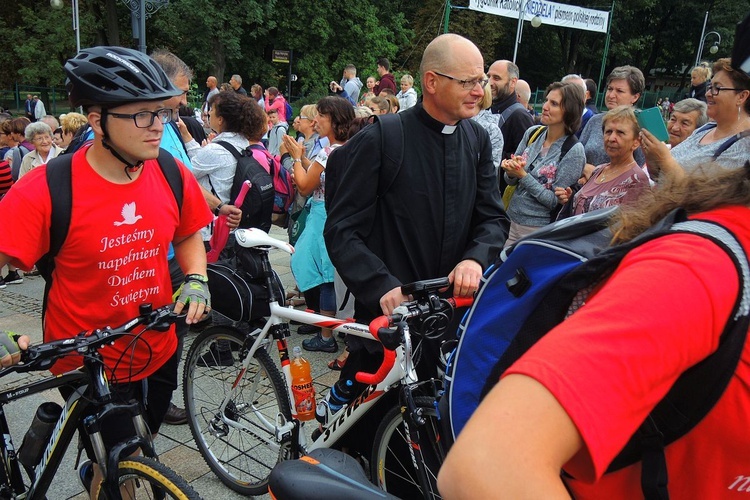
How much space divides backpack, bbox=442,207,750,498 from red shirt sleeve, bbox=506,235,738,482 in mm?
39

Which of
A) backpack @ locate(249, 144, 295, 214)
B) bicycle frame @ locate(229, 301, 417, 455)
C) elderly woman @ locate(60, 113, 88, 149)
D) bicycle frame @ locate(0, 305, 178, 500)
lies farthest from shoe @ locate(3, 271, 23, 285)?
bicycle frame @ locate(0, 305, 178, 500)

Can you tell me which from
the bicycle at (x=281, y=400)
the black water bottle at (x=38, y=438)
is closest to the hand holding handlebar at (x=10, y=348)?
the black water bottle at (x=38, y=438)

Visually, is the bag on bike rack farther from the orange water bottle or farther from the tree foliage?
the tree foliage

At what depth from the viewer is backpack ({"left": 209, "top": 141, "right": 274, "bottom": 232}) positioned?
14.2 feet

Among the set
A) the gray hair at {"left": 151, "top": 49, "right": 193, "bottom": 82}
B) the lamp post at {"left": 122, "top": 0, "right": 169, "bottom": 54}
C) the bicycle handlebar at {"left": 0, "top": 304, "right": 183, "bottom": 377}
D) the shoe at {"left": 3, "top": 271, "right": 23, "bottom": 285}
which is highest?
the lamp post at {"left": 122, "top": 0, "right": 169, "bottom": 54}

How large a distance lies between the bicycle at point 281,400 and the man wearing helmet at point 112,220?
58 cm

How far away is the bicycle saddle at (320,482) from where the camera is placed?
994 mm

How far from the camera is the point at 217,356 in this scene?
3260 millimetres

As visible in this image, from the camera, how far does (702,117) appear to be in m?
4.85

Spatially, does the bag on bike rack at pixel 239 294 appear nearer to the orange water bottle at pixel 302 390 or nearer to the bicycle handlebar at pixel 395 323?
the orange water bottle at pixel 302 390

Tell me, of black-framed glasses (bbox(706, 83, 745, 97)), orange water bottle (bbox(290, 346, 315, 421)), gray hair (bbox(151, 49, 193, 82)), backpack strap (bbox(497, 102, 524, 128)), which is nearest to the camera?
orange water bottle (bbox(290, 346, 315, 421))

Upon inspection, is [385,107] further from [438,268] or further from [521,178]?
[438,268]

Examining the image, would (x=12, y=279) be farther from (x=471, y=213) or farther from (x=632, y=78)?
(x=632, y=78)

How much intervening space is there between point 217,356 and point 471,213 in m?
1.64
